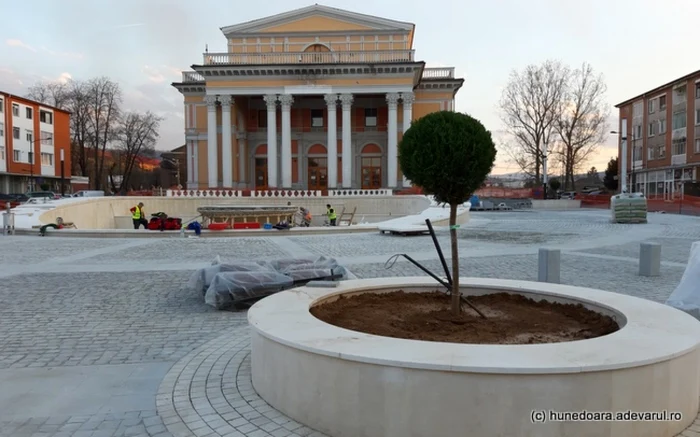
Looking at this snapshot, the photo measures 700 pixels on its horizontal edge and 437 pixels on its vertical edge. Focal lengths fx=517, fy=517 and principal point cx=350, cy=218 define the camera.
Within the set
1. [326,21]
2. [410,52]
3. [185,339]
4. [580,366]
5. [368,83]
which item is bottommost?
[185,339]

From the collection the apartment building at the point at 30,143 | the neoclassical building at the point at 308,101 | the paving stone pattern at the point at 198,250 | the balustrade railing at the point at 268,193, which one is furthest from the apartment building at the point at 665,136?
the apartment building at the point at 30,143

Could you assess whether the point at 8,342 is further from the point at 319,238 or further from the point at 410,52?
the point at 410,52

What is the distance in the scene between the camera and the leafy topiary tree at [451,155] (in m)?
5.31

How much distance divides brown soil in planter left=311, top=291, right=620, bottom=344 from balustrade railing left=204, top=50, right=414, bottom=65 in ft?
144

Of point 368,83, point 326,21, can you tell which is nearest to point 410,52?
point 368,83

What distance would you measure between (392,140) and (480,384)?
4584 cm

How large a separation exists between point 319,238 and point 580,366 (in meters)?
17.9

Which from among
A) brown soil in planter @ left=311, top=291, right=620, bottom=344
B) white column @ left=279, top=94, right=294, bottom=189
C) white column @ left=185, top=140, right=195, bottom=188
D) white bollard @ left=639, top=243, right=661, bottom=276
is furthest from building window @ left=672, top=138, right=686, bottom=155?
brown soil in planter @ left=311, top=291, right=620, bottom=344

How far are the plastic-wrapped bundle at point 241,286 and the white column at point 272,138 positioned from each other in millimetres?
40059

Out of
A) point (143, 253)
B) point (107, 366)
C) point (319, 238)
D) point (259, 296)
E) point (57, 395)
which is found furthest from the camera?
point (319, 238)

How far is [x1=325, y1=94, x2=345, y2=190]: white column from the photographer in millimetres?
48094

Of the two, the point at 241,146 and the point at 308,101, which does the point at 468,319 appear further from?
the point at 241,146

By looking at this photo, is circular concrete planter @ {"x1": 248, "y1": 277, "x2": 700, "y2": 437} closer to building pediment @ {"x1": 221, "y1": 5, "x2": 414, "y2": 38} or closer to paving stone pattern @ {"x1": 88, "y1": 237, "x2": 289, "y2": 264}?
paving stone pattern @ {"x1": 88, "y1": 237, "x2": 289, "y2": 264}

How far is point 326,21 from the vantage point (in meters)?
51.8
